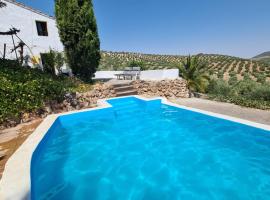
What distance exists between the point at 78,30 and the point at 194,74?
9.71 meters

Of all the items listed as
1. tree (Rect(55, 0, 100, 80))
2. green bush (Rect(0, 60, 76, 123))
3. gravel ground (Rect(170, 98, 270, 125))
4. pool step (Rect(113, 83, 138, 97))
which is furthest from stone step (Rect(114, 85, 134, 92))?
gravel ground (Rect(170, 98, 270, 125))

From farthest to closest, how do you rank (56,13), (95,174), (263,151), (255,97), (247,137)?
(56,13) < (255,97) < (247,137) < (263,151) < (95,174)

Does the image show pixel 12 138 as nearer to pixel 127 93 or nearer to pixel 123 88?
pixel 127 93

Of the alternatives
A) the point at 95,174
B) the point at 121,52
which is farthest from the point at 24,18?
the point at 121,52

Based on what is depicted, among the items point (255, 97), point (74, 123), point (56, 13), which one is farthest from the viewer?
point (56, 13)

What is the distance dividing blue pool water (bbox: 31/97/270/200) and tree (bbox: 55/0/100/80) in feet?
21.5

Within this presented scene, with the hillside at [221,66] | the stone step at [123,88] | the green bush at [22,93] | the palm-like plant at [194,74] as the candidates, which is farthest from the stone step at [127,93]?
the hillside at [221,66]

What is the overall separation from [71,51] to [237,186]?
14153mm

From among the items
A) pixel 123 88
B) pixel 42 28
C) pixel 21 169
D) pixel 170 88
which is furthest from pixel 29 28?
pixel 21 169

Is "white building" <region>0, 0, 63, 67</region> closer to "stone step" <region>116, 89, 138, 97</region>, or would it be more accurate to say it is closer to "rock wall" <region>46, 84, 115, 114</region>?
"rock wall" <region>46, 84, 115, 114</region>

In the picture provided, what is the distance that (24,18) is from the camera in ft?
57.6

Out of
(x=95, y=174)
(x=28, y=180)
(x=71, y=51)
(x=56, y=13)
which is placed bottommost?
(x=95, y=174)

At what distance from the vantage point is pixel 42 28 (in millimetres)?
19203

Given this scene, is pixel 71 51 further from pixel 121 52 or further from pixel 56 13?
pixel 121 52
